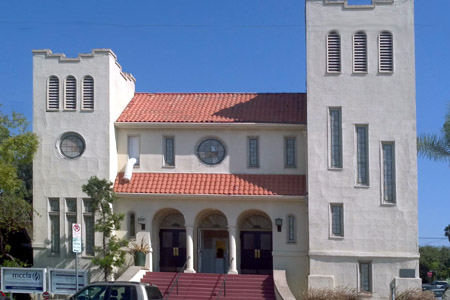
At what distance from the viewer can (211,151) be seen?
25047 millimetres

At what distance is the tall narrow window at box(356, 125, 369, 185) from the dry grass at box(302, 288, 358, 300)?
13.2 feet

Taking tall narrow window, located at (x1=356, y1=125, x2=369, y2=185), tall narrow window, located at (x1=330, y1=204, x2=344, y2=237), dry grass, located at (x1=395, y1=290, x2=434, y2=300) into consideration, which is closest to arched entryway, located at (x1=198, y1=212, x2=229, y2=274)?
tall narrow window, located at (x1=330, y1=204, x2=344, y2=237)

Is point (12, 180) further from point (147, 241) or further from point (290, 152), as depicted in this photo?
point (290, 152)

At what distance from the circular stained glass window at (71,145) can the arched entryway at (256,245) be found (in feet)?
24.2

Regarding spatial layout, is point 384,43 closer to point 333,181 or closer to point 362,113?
point 362,113

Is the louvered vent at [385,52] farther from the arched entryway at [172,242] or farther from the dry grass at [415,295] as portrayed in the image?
the arched entryway at [172,242]

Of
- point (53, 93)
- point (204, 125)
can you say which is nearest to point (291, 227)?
point (204, 125)

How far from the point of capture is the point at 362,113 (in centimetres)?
2281

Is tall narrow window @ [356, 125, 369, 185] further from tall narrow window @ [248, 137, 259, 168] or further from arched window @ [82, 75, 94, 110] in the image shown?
arched window @ [82, 75, 94, 110]

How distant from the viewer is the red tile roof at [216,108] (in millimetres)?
24922

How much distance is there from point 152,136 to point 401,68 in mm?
10243

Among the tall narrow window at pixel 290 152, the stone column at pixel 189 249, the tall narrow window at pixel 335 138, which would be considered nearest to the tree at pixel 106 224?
the stone column at pixel 189 249

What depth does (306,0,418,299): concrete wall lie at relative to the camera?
73.5 ft

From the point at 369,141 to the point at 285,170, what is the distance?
3.70 m
